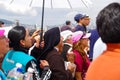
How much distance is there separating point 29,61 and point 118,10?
1.76 m

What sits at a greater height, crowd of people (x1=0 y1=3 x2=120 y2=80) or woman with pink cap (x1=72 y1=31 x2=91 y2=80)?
crowd of people (x1=0 y1=3 x2=120 y2=80)

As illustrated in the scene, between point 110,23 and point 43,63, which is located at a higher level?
point 110,23

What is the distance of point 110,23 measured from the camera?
2.82m

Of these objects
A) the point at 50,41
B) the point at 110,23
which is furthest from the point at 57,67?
the point at 110,23

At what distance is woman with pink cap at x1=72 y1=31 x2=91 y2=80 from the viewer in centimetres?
684

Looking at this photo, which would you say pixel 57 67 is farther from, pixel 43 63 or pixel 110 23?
pixel 110 23

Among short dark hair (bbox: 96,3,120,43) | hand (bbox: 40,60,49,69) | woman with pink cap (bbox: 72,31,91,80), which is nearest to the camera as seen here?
short dark hair (bbox: 96,3,120,43)

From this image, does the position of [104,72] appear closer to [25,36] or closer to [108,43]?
[108,43]

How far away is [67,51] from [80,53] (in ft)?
0.98

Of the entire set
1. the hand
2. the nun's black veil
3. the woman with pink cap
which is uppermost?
the nun's black veil

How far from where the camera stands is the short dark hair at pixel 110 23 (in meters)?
2.80

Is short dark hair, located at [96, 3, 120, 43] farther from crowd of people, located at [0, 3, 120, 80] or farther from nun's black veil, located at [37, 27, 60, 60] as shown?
nun's black veil, located at [37, 27, 60, 60]

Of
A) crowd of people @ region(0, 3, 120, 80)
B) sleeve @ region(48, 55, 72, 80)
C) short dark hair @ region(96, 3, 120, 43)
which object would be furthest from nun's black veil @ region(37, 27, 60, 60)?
short dark hair @ region(96, 3, 120, 43)

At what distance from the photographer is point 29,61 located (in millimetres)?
4340
